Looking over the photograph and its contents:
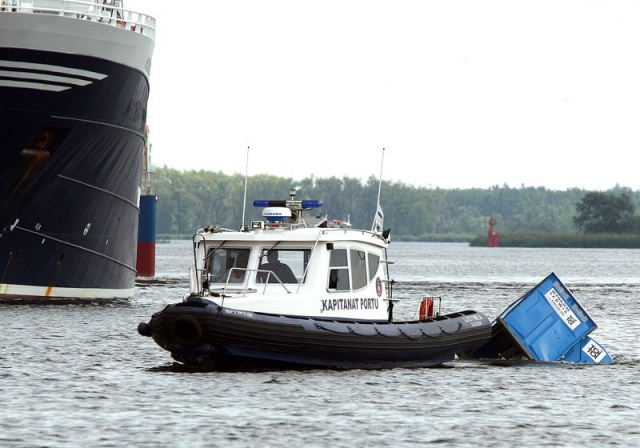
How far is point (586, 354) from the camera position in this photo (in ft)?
85.4

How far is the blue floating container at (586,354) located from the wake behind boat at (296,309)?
2176 mm

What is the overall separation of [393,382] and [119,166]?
20.9 meters

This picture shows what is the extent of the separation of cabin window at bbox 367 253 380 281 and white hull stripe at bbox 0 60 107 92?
17.1m

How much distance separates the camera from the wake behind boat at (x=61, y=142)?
1487 inches

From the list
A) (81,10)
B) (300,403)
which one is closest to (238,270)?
(300,403)

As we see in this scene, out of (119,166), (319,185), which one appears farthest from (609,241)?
(119,166)

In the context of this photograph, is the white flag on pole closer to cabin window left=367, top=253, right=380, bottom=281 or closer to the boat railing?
cabin window left=367, top=253, right=380, bottom=281

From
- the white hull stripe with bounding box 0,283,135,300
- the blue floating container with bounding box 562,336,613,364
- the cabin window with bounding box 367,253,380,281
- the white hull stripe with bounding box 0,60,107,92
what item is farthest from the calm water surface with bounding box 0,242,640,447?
the white hull stripe with bounding box 0,60,107,92

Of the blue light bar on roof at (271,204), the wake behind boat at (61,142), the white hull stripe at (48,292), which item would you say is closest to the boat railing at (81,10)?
the wake behind boat at (61,142)

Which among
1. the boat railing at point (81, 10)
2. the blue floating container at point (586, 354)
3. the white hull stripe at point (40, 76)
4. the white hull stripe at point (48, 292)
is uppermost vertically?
the boat railing at point (81, 10)

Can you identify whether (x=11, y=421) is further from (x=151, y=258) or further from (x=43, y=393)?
(x=151, y=258)

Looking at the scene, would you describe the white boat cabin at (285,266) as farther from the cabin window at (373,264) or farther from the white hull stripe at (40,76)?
the white hull stripe at (40,76)

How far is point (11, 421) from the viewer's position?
18578 millimetres

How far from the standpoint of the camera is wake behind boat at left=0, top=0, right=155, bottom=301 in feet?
124
